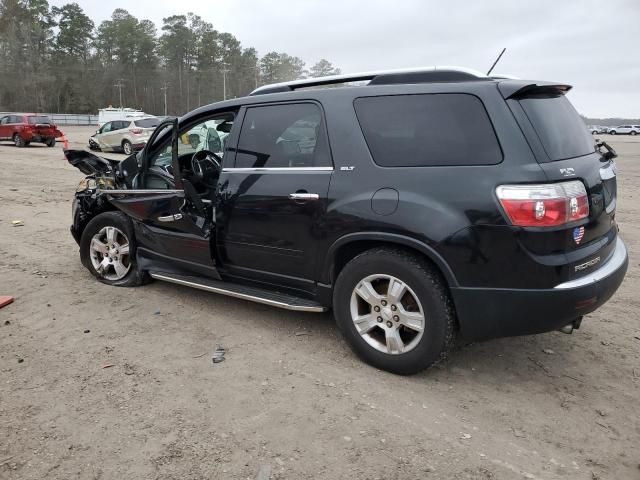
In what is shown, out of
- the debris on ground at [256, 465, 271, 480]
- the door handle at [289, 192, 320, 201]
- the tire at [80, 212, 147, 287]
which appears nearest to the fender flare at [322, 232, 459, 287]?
the door handle at [289, 192, 320, 201]

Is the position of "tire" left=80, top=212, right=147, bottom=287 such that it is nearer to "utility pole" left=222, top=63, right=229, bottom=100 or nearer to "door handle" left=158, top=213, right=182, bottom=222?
"door handle" left=158, top=213, right=182, bottom=222

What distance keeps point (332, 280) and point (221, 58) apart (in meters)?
95.0

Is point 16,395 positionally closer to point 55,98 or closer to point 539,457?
point 539,457

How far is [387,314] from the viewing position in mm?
3295

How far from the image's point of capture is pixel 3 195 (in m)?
10.6

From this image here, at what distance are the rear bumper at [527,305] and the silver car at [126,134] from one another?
19103mm

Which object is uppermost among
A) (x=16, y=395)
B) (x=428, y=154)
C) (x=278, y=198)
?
(x=428, y=154)

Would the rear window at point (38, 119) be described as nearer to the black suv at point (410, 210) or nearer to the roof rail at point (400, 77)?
the black suv at point (410, 210)

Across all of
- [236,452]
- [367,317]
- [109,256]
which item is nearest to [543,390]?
[367,317]

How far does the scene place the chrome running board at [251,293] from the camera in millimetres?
3730

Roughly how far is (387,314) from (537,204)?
1.12 meters

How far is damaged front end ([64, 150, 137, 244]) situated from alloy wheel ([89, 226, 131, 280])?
277 mm

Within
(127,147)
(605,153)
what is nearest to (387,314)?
(605,153)

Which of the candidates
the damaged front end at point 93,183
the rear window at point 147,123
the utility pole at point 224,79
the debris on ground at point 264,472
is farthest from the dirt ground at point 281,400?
the utility pole at point 224,79
